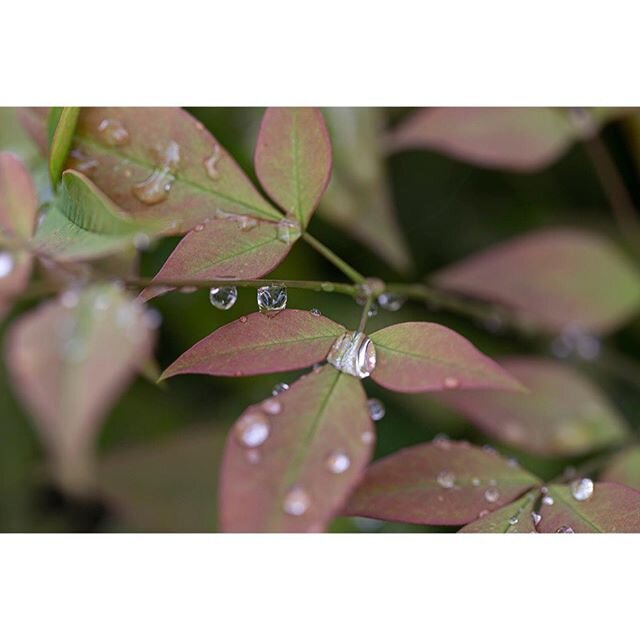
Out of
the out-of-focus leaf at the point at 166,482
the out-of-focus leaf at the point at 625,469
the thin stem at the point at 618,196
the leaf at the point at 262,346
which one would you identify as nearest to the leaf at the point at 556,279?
the thin stem at the point at 618,196

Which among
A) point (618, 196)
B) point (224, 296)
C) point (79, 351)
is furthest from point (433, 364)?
point (618, 196)

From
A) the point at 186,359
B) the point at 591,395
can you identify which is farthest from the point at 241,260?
the point at 591,395

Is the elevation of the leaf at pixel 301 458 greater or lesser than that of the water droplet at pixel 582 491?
greater

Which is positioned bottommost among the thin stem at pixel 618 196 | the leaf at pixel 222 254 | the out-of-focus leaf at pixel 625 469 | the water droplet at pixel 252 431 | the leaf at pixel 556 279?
the out-of-focus leaf at pixel 625 469

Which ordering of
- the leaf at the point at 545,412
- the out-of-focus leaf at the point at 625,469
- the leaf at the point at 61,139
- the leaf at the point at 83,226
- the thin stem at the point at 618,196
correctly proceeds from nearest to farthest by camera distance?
the leaf at the point at 83,226 → the leaf at the point at 61,139 → the out-of-focus leaf at the point at 625,469 → the leaf at the point at 545,412 → the thin stem at the point at 618,196

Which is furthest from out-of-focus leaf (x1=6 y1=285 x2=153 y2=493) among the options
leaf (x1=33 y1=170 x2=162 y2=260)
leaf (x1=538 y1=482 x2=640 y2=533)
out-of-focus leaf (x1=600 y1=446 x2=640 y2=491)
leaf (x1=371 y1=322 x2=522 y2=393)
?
out-of-focus leaf (x1=600 y1=446 x2=640 y2=491)

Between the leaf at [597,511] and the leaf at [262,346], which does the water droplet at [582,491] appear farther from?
the leaf at [262,346]
